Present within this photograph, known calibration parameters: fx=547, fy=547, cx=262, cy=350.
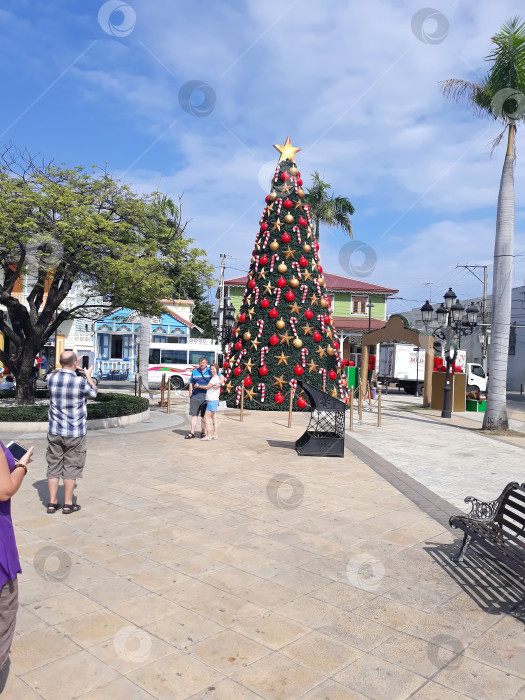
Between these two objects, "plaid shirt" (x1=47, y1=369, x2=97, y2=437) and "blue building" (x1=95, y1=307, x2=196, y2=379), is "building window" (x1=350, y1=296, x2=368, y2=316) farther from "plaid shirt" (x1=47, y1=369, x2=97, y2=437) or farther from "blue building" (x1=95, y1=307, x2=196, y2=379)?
"plaid shirt" (x1=47, y1=369, x2=97, y2=437)

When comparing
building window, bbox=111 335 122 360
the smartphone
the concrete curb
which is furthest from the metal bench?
building window, bbox=111 335 122 360

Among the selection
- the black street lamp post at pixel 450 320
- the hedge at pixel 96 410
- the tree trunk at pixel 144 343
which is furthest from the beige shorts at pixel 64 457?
the tree trunk at pixel 144 343

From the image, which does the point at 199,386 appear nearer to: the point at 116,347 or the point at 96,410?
the point at 96,410

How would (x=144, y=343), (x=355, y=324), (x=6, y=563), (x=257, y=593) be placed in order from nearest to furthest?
(x=6, y=563) < (x=257, y=593) < (x=144, y=343) < (x=355, y=324)

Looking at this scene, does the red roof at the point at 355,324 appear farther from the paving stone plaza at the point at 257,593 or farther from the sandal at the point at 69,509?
the sandal at the point at 69,509

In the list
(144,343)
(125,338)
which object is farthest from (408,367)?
(125,338)

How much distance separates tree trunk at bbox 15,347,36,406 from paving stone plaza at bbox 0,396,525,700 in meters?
6.96

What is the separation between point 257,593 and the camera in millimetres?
4449

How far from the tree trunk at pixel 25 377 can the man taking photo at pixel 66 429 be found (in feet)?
30.4

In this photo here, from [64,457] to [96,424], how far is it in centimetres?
667

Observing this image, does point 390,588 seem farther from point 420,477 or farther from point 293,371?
point 293,371

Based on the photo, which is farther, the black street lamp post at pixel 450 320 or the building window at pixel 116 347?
the building window at pixel 116 347

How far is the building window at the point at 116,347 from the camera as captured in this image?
3447 cm

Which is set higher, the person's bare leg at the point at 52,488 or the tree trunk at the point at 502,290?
the tree trunk at the point at 502,290
